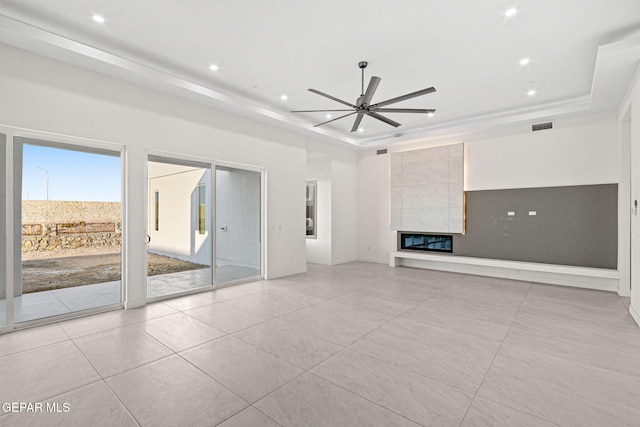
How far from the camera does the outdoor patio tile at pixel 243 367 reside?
245cm

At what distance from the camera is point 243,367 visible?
276 cm

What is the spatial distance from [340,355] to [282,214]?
13.8 ft

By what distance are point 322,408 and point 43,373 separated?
251 centimetres

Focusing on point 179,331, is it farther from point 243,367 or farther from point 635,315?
point 635,315

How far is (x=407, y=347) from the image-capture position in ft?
10.5

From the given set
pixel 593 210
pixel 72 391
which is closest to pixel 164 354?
pixel 72 391

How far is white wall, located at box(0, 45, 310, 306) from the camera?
3.63 metres

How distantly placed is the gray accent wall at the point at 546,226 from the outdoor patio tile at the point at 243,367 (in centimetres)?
600

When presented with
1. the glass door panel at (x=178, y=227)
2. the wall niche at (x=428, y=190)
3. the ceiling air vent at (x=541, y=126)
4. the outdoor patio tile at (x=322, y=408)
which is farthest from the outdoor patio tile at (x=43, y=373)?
the ceiling air vent at (x=541, y=126)

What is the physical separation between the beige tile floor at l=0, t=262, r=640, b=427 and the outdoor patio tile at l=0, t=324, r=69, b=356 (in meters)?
0.02

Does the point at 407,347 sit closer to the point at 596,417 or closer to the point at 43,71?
the point at 596,417

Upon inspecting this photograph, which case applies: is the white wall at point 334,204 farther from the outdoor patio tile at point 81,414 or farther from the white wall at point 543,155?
the outdoor patio tile at point 81,414

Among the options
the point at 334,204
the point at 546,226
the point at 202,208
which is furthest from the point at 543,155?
the point at 202,208

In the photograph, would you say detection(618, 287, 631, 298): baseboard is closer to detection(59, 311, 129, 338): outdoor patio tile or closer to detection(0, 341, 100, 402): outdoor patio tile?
detection(0, 341, 100, 402): outdoor patio tile
